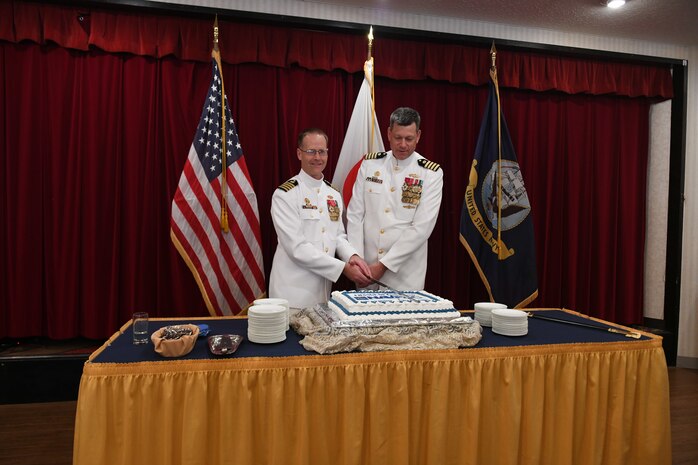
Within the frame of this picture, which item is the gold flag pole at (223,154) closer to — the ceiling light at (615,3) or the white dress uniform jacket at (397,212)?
the white dress uniform jacket at (397,212)

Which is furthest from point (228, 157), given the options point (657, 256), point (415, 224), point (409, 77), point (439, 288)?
point (657, 256)

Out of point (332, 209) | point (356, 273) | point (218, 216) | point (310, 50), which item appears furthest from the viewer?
point (310, 50)

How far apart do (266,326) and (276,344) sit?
0.08 metres

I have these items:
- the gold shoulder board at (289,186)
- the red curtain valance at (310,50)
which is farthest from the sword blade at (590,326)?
the red curtain valance at (310,50)

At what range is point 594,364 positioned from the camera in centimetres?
182

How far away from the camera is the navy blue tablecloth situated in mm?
1603

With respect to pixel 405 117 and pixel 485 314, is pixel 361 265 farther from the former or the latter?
pixel 405 117

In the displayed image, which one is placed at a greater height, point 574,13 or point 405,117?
point 574,13

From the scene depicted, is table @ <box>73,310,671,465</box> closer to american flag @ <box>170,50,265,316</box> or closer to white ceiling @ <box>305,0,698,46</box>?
american flag @ <box>170,50,265,316</box>

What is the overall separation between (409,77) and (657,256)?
2.80 meters

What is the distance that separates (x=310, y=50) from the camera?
3537 mm

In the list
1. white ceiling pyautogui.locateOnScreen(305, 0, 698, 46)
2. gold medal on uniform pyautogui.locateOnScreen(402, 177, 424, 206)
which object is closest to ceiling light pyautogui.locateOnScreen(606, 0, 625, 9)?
white ceiling pyautogui.locateOnScreen(305, 0, 698, 46)

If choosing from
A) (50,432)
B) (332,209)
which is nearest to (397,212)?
(332,209)

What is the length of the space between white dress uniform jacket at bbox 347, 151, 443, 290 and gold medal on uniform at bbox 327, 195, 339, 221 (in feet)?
0.57
